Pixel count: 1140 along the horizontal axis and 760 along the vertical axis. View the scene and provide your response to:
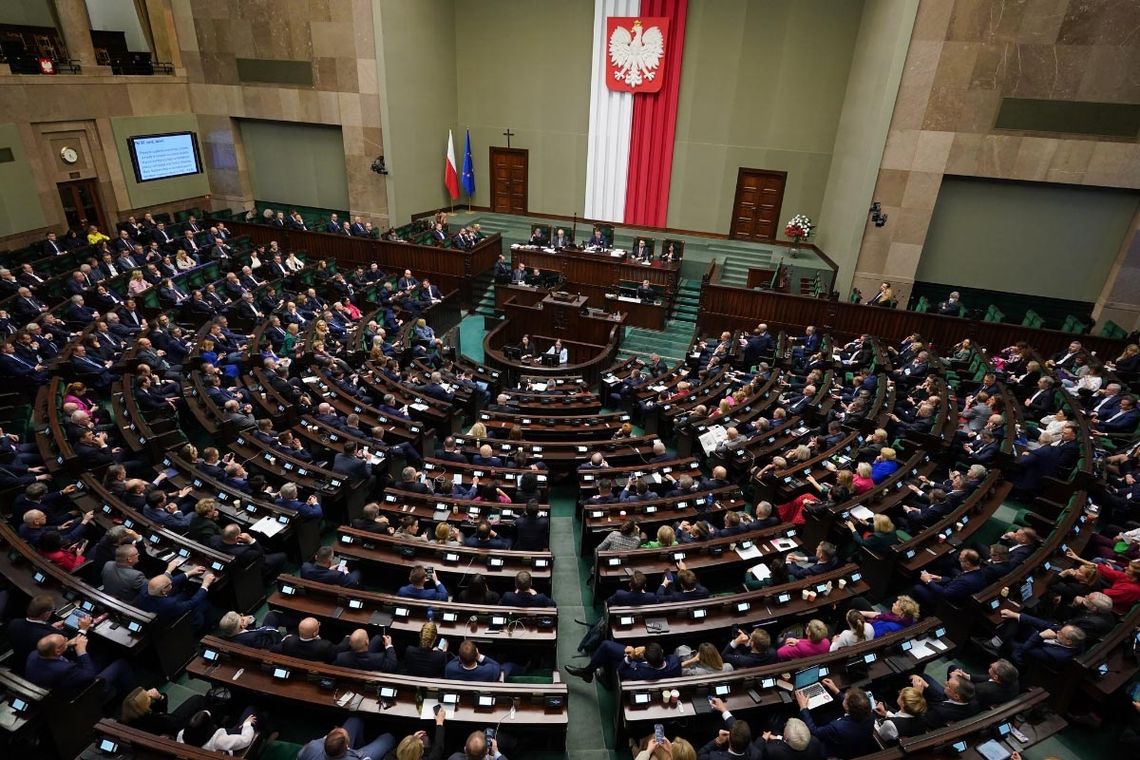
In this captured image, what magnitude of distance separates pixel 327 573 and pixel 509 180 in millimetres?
17901

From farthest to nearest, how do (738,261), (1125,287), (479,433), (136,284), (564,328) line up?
(738,261) → (1125,287) → (564,328) → (136,284) → (479,433)

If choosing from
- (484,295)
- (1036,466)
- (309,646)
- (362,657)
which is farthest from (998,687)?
(484,295)

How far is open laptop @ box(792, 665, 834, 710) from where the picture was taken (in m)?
4.78

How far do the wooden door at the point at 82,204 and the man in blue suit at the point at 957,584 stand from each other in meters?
20.3

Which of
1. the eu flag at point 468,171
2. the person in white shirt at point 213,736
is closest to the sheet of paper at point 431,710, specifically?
the person in white shirt at point 213,736

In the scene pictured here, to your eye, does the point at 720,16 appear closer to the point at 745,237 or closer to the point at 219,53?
the point at 745,237

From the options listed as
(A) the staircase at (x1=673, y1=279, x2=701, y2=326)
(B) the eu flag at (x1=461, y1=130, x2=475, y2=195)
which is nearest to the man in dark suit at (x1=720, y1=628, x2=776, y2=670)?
(A) the staircase at (x1=673, y1=279, x2=701, y2=326)

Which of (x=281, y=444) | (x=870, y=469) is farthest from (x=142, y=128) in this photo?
(x=870, y=469)

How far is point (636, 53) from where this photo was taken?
1869cm

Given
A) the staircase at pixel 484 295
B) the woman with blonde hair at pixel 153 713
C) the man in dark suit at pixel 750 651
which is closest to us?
the woman with blonde hair at pixel 153 713

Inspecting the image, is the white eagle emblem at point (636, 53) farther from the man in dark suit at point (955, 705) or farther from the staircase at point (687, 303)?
the man in dark suit at point (955, 705)

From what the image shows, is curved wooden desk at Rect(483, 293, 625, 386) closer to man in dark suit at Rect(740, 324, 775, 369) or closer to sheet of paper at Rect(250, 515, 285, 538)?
man in dark suit at Rect(740, 324, 775, 369)

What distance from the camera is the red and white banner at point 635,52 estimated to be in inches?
721

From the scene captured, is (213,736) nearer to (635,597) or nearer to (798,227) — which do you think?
(635,597)
